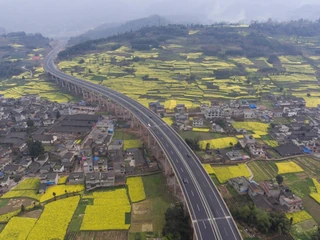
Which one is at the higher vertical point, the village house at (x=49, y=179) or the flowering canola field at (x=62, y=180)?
the village house at (x=49, y=179)

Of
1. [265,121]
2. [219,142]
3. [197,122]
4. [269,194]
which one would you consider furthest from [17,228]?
[265,121]

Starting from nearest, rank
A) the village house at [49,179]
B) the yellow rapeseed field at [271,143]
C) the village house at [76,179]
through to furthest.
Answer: the village house at [49,179] → the village house at [76,179] → the yellow rapeseed field at [271,143]

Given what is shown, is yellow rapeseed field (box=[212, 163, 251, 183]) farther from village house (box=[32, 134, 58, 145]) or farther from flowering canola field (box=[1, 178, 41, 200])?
village house (box=[32, 134, 58, 145])

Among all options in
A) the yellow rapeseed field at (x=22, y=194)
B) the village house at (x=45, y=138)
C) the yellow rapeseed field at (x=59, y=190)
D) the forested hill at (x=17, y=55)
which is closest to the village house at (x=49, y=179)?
the yellow rapeseed field at (x=59, y=190)

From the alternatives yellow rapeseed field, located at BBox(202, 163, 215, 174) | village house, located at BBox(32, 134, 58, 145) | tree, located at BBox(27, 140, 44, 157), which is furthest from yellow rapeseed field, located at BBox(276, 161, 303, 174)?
village house, located at BBox(32, 134, 58, 145)

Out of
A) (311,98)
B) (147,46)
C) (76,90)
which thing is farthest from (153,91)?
(147,46)

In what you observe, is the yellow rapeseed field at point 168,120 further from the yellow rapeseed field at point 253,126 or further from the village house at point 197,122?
the yellow rapeseed field at point 253,126

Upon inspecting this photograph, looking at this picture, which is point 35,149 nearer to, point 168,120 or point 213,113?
point 168,120
